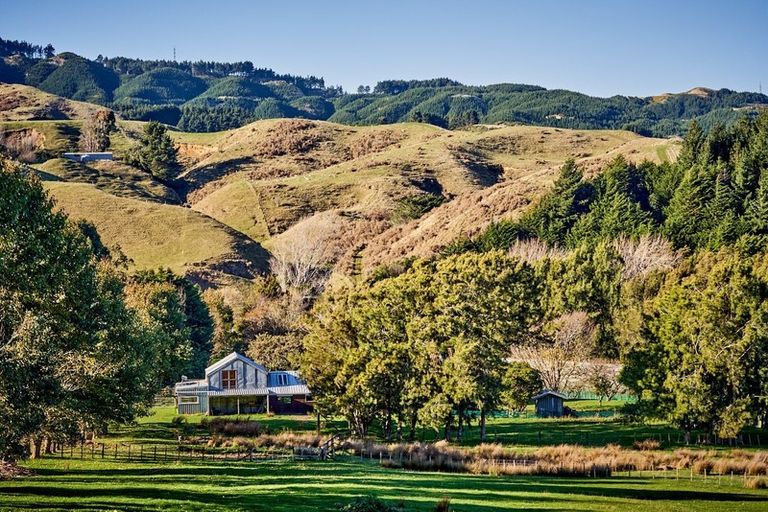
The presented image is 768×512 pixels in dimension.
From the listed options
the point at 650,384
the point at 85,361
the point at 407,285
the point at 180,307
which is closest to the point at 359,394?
the point at 407,285

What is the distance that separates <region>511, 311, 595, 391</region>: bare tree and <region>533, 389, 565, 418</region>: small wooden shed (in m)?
10.0

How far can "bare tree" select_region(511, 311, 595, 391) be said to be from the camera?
8819 cm

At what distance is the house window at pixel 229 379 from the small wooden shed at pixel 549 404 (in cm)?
2758

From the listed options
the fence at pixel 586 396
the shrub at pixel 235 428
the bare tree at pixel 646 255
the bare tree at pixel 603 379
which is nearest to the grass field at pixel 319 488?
the shrub at pixel 235 428

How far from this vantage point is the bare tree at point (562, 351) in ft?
289

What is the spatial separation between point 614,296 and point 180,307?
1940 inches

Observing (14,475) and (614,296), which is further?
(614,296)

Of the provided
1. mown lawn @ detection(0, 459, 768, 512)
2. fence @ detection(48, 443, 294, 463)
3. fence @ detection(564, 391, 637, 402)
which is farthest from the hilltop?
mown lawn @ detection(0, 459, 768, 512)

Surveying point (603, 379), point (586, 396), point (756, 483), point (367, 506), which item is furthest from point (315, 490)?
point (586, 396)

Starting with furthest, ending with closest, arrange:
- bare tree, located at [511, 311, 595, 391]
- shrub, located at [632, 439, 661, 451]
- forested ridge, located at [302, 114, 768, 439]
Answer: bare tree, located at [511, 311, 595, 391] → forested ridge, located at [302, 114, 768, 439] → shrub, located at [632, 439, 661, 451]

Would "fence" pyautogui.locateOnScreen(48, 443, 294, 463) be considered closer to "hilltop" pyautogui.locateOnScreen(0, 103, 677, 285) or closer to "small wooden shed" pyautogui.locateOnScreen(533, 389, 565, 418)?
"small wooden shed" pyautogui.locateOnScreen(533, 389, 565, 418)

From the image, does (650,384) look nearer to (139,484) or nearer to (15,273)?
(139,484)

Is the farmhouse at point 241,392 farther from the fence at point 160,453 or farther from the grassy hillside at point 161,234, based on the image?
the grassy hillside at point 161,234

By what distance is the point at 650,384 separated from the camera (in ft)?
203
